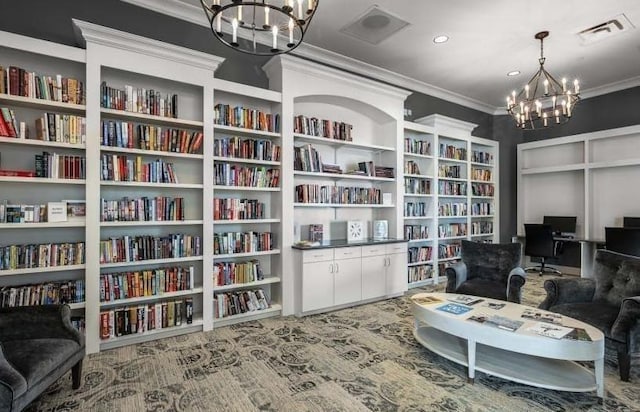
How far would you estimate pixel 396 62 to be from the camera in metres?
5.02

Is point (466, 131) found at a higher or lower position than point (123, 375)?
higher

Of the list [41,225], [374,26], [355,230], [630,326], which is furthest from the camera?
[355,230]

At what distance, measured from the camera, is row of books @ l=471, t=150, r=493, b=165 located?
21.4 ft

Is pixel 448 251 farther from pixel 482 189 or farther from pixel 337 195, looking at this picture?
pixel 337 195

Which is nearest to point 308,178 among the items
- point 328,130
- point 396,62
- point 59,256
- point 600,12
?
point 328,130

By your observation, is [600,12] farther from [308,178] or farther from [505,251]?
[308,178]

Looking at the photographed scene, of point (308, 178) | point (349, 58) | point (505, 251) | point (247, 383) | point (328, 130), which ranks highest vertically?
point (349, 58)

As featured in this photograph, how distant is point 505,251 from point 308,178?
262 cm

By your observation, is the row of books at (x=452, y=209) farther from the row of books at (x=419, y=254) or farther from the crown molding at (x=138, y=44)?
the crown molding at (x=138, y=44)

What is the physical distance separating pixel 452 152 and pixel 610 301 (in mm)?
3491

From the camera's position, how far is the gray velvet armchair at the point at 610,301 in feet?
8.26

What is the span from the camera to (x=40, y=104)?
9.35ft

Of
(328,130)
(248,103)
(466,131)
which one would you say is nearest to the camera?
(248,103)

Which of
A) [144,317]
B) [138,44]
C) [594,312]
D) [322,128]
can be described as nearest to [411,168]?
[322,128]
